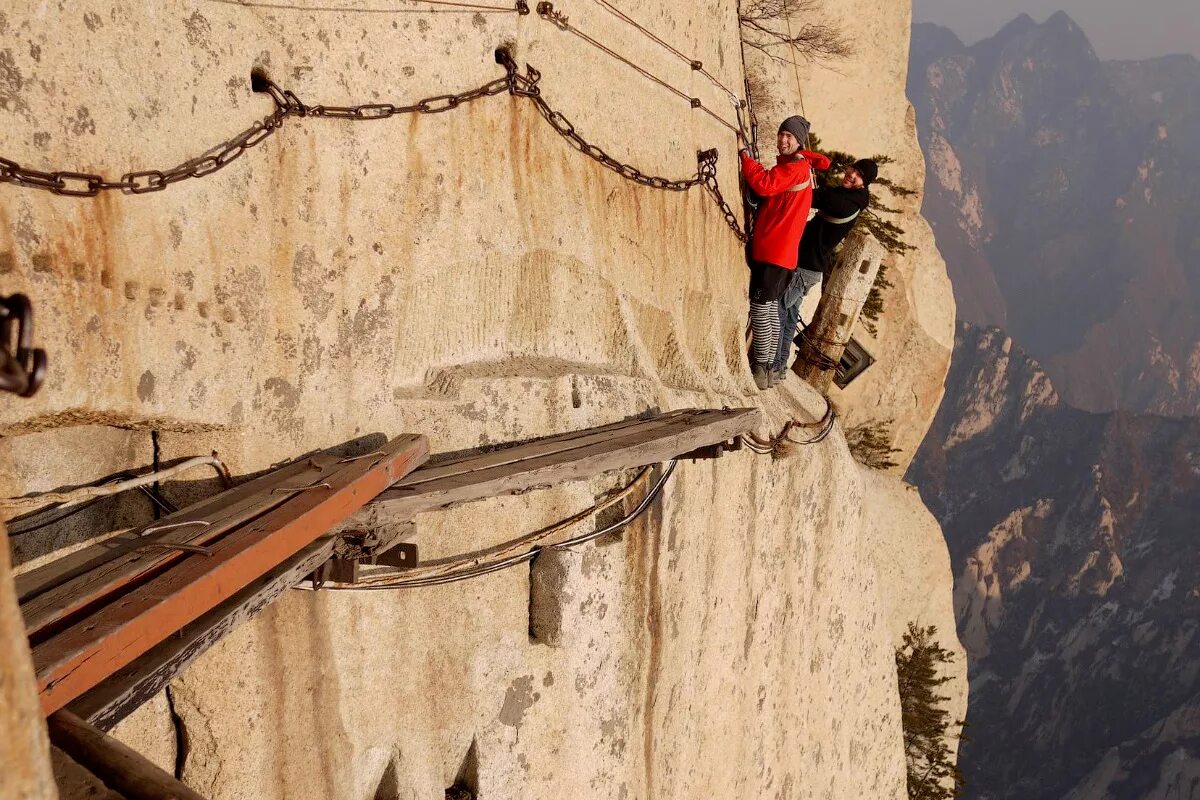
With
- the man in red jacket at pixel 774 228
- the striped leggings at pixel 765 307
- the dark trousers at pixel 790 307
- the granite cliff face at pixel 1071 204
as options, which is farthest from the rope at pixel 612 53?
the granite cliff face at pixel 1071 204

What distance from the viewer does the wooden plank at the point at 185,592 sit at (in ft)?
8.00

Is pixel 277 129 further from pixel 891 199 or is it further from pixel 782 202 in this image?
pixel 891 199

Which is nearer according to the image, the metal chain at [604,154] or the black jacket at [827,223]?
the metal chain at [604,154]

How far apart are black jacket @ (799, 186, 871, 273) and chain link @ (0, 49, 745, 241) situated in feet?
5.38

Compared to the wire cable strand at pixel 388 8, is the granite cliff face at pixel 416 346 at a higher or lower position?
lower

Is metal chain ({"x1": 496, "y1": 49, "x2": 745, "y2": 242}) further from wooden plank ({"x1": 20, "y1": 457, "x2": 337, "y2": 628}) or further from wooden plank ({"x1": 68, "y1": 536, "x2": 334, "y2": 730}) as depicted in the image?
wooden plank ({"x1": 68, "y1": 536, "x2": 334, "y2": 730})

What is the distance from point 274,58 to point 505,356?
1946 millimetres

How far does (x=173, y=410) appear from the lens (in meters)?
3.89

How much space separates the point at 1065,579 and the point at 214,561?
61824 millimetres

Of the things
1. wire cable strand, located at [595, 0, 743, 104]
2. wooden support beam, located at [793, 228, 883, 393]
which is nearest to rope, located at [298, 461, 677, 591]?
wire cable strand, located at [595, 0, 743, 104]

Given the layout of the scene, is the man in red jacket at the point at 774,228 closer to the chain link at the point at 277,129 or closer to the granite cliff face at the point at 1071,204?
the chain link at the point at 277,129

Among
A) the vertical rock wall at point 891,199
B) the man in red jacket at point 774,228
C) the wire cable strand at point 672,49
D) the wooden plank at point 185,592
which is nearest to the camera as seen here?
the wooden plank at point 185,592

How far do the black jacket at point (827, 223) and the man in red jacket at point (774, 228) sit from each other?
139mm

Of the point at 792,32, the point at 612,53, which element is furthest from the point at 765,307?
the point at 792,32
